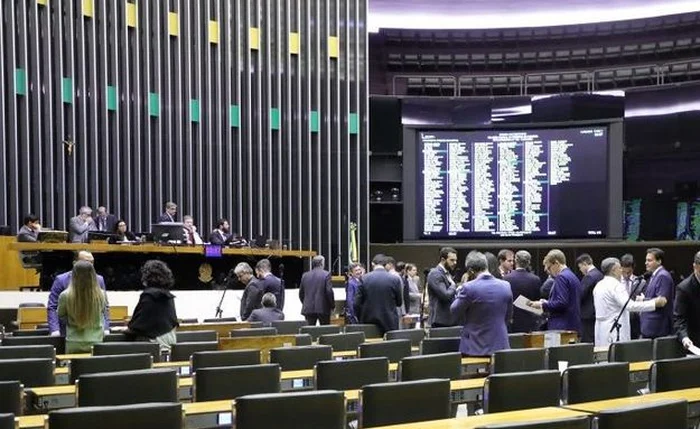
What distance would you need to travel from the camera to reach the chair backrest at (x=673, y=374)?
14.1 ft

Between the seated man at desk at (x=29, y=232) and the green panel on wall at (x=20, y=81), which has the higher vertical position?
the green panel on wall at (x=20, y=81)

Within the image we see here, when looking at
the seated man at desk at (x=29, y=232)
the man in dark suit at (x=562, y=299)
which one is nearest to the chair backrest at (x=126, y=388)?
the man in dark suit at (x=562, y=299)

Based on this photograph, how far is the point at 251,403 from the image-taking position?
124 inches

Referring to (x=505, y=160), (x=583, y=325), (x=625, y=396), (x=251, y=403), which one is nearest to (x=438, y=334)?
(x=583, y=325)

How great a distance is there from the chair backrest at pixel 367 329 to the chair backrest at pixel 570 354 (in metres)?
2.29

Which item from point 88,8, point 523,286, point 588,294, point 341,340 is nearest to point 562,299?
point 523,286

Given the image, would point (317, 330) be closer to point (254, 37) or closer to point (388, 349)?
point (388, 349)

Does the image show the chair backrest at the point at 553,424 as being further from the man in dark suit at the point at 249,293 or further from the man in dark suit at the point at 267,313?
the man in dark suit at the point at 249,293

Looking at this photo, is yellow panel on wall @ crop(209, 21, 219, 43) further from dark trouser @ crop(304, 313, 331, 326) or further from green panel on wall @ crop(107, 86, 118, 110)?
dark trouser @ crop(304, 313, 331, 326)

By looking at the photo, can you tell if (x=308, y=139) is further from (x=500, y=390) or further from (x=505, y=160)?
(x=500, y=390)

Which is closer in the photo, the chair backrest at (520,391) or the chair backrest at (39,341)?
the chair backrest at (520,391)

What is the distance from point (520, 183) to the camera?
1521cm

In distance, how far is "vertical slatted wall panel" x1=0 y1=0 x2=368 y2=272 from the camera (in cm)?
1359

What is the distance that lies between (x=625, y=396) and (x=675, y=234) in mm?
12140
